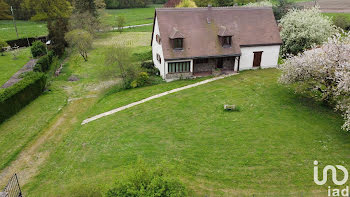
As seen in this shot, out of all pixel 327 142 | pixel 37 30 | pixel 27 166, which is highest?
pixel 37 30

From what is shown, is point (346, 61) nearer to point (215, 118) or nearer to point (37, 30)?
point (215, 118)

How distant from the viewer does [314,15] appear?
121 feet

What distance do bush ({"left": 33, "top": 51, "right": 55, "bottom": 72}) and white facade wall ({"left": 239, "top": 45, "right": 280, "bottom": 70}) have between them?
25836 millimetres

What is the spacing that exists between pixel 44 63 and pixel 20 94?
11322 millimetres

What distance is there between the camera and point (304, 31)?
3603 centimetres

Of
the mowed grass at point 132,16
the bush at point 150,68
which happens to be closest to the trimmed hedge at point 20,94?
the bush at point 150,68

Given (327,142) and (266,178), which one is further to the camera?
(327,142)

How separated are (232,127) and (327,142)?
673 cm

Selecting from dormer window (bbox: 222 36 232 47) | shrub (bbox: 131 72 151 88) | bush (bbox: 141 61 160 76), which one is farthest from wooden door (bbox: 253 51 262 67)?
shrub (bbox: 131 72 151 88)

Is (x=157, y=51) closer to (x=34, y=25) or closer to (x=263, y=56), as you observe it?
(x=263, y=56)

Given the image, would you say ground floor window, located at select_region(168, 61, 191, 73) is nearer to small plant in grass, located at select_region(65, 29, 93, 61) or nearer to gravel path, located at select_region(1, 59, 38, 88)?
small plant in grass, located at select_region(65, 29, 93, 61)

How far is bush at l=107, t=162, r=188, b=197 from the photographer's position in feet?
36.2

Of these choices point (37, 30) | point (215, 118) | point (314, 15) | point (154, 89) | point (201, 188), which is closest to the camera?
point (201, 188)

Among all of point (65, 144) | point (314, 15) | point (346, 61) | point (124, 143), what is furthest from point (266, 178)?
point (314, 15)
